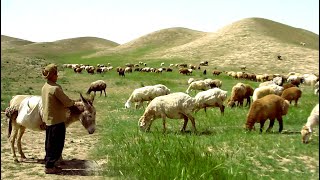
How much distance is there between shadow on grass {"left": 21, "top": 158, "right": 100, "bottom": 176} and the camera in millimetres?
9359

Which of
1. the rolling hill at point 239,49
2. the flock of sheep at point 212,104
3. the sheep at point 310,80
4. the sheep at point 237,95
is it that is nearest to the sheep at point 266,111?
the flock of sheep at point 212,104

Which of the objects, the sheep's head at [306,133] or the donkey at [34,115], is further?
the sheep's head at [306,133]

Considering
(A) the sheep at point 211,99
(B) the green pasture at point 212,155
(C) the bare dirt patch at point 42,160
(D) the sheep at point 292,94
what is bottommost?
(C) the bare dirt patch at point 42,160

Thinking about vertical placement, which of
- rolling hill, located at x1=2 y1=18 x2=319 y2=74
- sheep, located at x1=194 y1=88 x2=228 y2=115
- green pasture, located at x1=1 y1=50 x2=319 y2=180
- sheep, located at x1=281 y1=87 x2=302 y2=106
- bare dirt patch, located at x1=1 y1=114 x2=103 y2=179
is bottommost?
bare dirt patch, located at x1=1 y1=114 x2=103 y2=179

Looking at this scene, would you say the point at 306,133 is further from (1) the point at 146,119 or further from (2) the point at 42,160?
(2) the point at 42,160

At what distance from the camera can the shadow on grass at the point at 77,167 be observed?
9.36m

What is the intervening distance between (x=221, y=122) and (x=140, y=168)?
28.4ft

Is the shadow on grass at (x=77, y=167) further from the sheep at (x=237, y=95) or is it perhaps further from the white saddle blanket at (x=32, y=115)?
the sheep at (x=237, y=95)

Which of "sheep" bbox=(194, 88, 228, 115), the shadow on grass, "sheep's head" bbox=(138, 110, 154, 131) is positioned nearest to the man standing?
the shadow on grass

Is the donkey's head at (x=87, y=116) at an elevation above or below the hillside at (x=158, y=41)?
below

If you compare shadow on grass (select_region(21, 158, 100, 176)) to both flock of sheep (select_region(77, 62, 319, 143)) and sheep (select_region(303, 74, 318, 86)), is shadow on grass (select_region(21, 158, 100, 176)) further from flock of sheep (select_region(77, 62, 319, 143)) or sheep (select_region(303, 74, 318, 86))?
sheep (select_region(303, 74, 318, 86))

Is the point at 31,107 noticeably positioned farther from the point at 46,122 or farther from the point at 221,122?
the point at 221,122

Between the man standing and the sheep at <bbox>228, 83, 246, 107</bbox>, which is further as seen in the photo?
the sheep at <bbox>228, 83, 246, 107</bbox>

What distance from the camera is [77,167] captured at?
9.95 m
